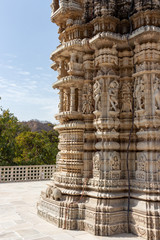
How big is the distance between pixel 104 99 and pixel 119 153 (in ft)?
5.55

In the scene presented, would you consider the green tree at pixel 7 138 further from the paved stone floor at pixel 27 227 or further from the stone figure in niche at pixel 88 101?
the stone figure in niche at pixel 88 101

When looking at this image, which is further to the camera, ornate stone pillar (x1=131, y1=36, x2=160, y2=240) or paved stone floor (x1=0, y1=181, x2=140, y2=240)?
ornate stone pillar (x1=131, y1=36, x2=160, y2=240)

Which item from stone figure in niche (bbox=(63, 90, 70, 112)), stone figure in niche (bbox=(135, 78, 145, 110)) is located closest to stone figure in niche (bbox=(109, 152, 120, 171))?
stone figure in niche (bbox=(135, 78, 145, 110))

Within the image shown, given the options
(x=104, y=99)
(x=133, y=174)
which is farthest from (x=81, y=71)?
(x=133, y=174)

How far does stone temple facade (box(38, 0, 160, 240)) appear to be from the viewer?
21.5ft

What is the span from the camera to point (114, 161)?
23.0 ft

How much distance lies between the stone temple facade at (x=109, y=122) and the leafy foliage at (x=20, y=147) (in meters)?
13.1

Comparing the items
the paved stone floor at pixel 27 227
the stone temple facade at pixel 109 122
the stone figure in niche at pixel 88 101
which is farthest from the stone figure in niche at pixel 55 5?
the paved stone floor at pixel 27 227

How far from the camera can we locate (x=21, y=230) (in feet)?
21.5

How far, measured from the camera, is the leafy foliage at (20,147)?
20.4 m

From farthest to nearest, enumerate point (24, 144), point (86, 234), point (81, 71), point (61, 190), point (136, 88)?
point (24, 144) < point (81, 71) < point (61, 190) < point (136, 88) < point (86, 234)

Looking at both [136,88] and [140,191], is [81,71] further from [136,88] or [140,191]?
[140,191]

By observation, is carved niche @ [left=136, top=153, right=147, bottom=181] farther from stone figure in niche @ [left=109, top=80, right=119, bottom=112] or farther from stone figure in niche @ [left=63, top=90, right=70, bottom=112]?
stone figure in niche @ [left=63, top=90, right=70, bottom=112]

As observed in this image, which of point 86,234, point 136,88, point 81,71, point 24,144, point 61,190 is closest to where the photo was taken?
point 86,234
